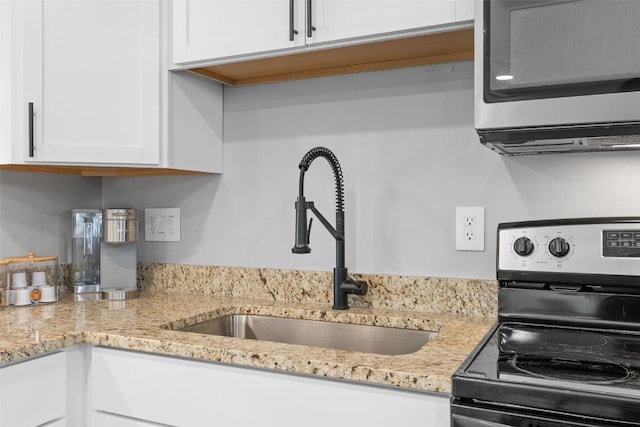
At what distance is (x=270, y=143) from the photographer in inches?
72.1

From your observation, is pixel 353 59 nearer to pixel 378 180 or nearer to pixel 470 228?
pixel 378 180

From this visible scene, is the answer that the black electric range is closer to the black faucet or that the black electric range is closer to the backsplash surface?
the backsplash surface

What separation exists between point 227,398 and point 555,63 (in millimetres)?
977

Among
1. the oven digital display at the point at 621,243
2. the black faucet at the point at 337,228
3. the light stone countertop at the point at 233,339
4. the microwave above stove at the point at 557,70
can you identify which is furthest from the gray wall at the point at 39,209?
the oven digital display at the point at 621,243

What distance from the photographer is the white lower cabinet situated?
103 cm

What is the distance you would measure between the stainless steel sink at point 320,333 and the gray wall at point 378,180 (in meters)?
0.20

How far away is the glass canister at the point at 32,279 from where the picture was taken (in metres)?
1.69

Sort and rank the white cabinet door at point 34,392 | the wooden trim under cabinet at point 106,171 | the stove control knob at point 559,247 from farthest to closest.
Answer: the wooden trim under cabinet at point 106,171
the stove control knob at point 559,247
the white cabinet door at point 34,392

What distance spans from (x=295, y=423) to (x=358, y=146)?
866 millimetres

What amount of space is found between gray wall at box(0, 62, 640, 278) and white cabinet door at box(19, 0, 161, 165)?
0.32 metres

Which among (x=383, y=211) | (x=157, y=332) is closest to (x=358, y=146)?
(x=383, y=211)

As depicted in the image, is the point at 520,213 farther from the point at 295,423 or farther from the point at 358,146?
the point at 295,423

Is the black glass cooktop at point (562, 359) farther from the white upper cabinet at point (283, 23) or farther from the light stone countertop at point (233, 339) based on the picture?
the white upper cabinet at point (283, 23)

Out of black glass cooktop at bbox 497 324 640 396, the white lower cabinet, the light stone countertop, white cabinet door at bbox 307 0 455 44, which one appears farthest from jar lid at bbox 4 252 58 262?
black glass cooktop at bbox 497 324 640 396
